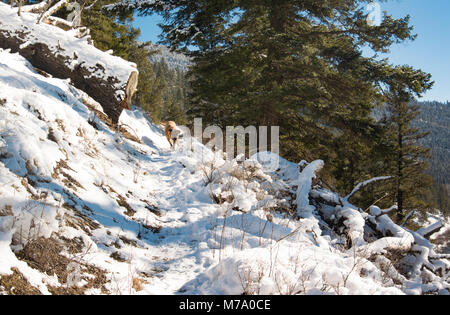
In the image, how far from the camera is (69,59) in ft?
24.8

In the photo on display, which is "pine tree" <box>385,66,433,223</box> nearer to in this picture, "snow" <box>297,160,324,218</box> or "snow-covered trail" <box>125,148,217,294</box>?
"snow" <box>297,160,324,218</box>

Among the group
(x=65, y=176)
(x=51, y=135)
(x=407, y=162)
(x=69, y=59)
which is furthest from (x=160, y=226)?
(x=407, y=162)

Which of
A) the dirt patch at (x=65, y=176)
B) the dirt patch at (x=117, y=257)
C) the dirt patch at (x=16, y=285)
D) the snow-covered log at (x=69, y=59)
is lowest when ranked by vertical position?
the dirt patch at (x=117, y=257)

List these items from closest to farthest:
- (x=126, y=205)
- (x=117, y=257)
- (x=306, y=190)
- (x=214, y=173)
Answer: (x=117, y=257) → (x=126, y=205) → (x=306, y=190) → (x=214, y=173)

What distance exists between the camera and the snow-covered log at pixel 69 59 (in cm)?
733

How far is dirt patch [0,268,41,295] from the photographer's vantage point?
1.55m

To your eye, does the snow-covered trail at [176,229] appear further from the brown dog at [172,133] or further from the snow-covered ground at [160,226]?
the brown dog at [172,133]

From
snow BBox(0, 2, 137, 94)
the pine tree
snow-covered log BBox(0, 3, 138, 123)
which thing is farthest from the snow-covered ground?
the pine tree

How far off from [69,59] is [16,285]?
25.1 feet

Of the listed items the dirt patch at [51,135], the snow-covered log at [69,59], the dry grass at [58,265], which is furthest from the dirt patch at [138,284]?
the snow-covered log at [69,59]

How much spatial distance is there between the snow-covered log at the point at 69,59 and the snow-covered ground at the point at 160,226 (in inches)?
77.2

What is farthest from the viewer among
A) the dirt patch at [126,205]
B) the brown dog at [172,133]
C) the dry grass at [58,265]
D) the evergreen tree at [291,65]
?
the brown dog at [172,133]

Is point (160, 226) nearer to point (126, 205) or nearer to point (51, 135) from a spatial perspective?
point (126, 205)

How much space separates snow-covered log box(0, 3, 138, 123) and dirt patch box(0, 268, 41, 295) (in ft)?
22.1
